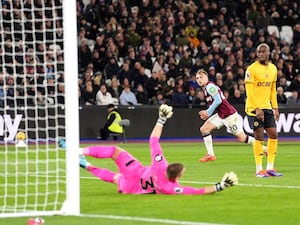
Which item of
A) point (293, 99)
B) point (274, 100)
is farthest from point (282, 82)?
point (274, 100)

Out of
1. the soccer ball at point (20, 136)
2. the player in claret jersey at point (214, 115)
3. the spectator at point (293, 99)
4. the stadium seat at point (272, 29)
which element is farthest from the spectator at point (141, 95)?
the player in claret jersey at point (214, 115)

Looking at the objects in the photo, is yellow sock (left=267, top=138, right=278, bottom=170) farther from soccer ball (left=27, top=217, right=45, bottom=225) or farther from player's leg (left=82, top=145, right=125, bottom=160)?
soccer ball (left=27, top=217, right=45, bottom=225)

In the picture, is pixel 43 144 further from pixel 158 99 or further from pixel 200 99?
pixel 200 99

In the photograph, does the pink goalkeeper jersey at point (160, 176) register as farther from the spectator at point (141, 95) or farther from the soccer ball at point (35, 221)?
the spectator at point (141, 95)

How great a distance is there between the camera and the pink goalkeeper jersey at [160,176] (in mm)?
13320

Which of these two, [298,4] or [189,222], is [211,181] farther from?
[298,4]

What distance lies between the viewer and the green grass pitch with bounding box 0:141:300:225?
11289 millimetres

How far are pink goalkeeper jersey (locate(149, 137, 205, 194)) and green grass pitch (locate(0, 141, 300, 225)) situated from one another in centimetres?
11

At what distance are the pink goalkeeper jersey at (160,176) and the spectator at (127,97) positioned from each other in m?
17.3

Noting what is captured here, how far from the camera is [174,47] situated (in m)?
33.5

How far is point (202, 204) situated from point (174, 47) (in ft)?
69.0

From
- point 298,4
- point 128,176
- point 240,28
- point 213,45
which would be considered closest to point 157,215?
point 128,176

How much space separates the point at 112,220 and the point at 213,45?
77.0 feet

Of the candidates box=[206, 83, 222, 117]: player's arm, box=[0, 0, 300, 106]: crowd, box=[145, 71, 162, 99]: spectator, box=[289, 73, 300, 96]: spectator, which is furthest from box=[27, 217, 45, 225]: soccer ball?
box=[289, 73, 300, 96]: spectator
